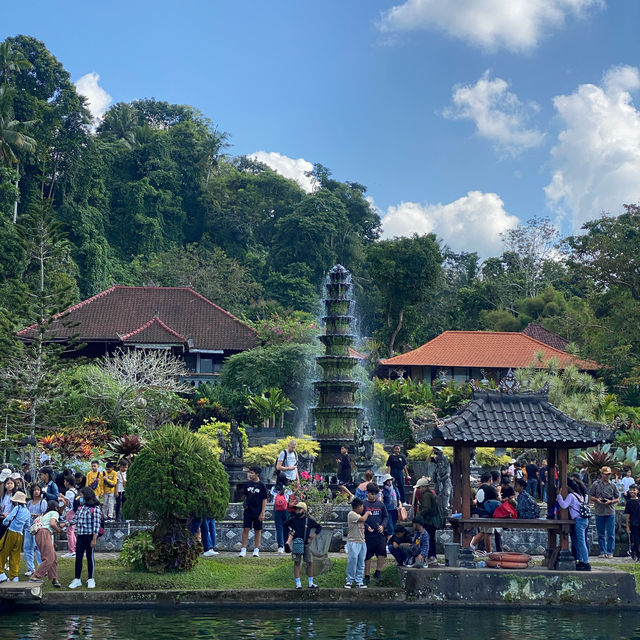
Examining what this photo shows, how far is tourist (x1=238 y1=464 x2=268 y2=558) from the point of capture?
17.7 m

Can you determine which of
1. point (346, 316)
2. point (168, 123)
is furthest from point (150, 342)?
point (168, 123)

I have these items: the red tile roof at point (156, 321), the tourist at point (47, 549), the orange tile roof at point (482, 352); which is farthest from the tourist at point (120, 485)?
the orange tile roof at point (482, 352)

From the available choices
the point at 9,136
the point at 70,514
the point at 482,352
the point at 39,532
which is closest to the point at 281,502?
the point at 70,514

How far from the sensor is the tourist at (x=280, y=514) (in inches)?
724

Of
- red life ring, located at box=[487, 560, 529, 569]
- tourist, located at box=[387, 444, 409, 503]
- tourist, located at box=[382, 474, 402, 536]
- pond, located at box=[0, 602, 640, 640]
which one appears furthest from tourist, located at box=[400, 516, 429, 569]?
tourist, located at box=[387, 444, 409, 503]

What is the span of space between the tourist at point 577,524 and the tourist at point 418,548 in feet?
8.47

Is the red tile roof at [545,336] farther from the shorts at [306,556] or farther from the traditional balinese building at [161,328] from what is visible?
the shorts at [306,556]

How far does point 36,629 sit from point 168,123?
8897 centimetres

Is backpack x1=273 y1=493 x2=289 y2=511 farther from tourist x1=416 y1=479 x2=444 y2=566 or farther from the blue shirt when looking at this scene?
the blue shirt

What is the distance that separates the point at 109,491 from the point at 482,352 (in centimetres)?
3831

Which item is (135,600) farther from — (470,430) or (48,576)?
(470,430)

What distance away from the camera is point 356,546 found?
15.9 m

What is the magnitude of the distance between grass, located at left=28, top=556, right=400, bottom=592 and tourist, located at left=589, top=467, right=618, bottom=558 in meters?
5.02

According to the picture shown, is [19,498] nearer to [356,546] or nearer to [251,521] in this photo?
[251,521]
